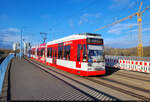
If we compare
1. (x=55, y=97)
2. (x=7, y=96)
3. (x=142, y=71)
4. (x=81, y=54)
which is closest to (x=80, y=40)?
(x=81, y=54)

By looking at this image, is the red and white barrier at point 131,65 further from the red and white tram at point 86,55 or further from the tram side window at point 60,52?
the tram side window at point 60,52

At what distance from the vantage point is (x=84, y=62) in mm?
8492

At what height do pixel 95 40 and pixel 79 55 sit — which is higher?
pixel 95 40

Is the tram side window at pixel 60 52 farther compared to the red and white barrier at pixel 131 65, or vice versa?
the tram side window at pixel 60 52

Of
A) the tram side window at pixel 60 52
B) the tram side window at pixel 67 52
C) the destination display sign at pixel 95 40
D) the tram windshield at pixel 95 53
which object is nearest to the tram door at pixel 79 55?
the tram windshield at pixel 95 53

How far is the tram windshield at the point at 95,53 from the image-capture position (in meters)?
8.60

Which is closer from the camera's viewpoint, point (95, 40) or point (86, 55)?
point (86, 55)

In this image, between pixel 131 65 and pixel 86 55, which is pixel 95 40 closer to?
pixel 86 55

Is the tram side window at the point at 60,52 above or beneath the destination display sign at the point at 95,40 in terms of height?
beneath

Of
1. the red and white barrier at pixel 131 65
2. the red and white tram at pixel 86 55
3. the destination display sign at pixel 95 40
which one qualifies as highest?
the destination display sign at pixel 95 40

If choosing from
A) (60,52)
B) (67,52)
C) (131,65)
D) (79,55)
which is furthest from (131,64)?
(60,52)

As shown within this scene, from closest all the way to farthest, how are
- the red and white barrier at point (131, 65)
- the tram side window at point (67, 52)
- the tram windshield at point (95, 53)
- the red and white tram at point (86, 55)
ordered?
the red and white tram at point (86, 55) < the tram windshield at point (95, 53) < the tram side window at point (67, 52) < the red and white barrier at point (131, 65)

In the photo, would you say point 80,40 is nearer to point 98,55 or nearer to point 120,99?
point 98,55

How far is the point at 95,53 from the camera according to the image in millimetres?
8852
